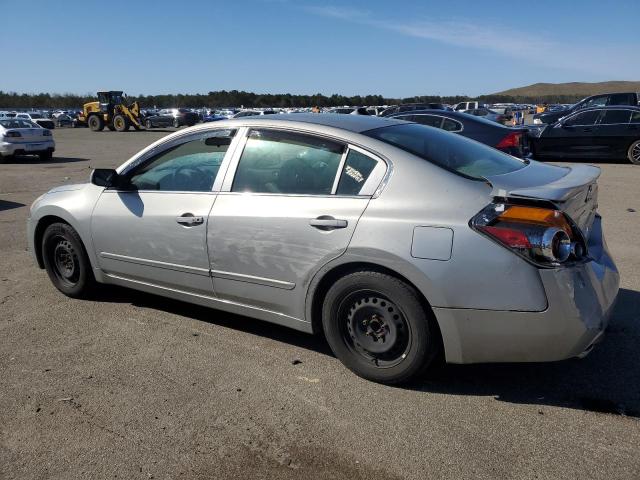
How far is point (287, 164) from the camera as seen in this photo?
3650 mm

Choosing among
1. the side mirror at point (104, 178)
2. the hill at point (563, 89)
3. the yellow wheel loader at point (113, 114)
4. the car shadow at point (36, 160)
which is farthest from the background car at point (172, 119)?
the hill at point (563, 89)

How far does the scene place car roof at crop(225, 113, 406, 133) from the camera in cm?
361

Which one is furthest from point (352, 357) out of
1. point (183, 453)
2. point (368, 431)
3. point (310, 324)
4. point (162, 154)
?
point (162, 154)

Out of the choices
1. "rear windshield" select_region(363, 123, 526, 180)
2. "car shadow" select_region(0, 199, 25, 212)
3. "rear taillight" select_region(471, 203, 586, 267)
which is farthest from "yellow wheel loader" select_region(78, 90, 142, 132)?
"rear taillight" select_region(471, 203, 586, 267)

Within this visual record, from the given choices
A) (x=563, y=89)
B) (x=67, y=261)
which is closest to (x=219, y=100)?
(x=563, y=89)

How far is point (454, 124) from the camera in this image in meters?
10.6

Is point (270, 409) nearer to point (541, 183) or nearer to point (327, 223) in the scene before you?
point (327, 223)

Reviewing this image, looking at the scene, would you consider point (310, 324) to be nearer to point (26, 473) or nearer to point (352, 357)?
point (352, 357)

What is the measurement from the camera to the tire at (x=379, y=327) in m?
3.07

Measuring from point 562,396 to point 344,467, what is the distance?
1.37m

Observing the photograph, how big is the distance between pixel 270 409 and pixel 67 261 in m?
2.72

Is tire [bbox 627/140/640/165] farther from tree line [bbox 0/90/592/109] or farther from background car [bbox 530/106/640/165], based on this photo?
tree line [bbox 0/90/592/109]

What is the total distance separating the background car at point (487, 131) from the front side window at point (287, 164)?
242 inches

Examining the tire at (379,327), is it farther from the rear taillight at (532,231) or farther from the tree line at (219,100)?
the tree line at (219,100)
